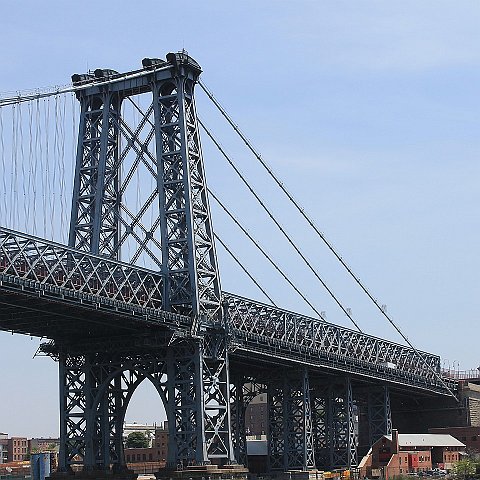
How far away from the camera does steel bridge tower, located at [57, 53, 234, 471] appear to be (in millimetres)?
93750

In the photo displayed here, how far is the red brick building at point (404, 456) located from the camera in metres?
126

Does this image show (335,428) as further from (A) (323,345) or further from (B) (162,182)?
(B) (162,182)

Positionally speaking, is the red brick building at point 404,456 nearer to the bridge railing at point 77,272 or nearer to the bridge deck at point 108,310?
the bridge deck at point 108,310

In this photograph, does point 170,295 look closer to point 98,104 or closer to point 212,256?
point 212,256

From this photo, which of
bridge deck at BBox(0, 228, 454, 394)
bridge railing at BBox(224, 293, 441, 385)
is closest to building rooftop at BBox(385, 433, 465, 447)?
bridge railing at BBox(224, 293, 441, 385)

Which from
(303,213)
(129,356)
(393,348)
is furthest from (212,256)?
(393,348)

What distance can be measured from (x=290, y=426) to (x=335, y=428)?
54.2 feet

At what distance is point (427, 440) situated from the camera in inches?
5502

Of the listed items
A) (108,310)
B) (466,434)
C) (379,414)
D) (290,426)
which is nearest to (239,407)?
(290,426)

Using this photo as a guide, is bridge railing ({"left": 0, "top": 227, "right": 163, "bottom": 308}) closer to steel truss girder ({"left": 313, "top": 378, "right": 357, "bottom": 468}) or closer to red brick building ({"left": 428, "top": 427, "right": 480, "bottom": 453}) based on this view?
steel truss girder ({"left": 313, "top": 378, "right": 357, "bottom": 468})

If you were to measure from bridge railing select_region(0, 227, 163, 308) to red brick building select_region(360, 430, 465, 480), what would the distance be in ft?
144

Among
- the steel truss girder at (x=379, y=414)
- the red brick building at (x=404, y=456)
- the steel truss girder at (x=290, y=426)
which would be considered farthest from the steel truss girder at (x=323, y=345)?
the red brick building at (x=404, y=456)

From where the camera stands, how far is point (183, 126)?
97688 mm

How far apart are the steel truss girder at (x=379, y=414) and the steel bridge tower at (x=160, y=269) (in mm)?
52576
